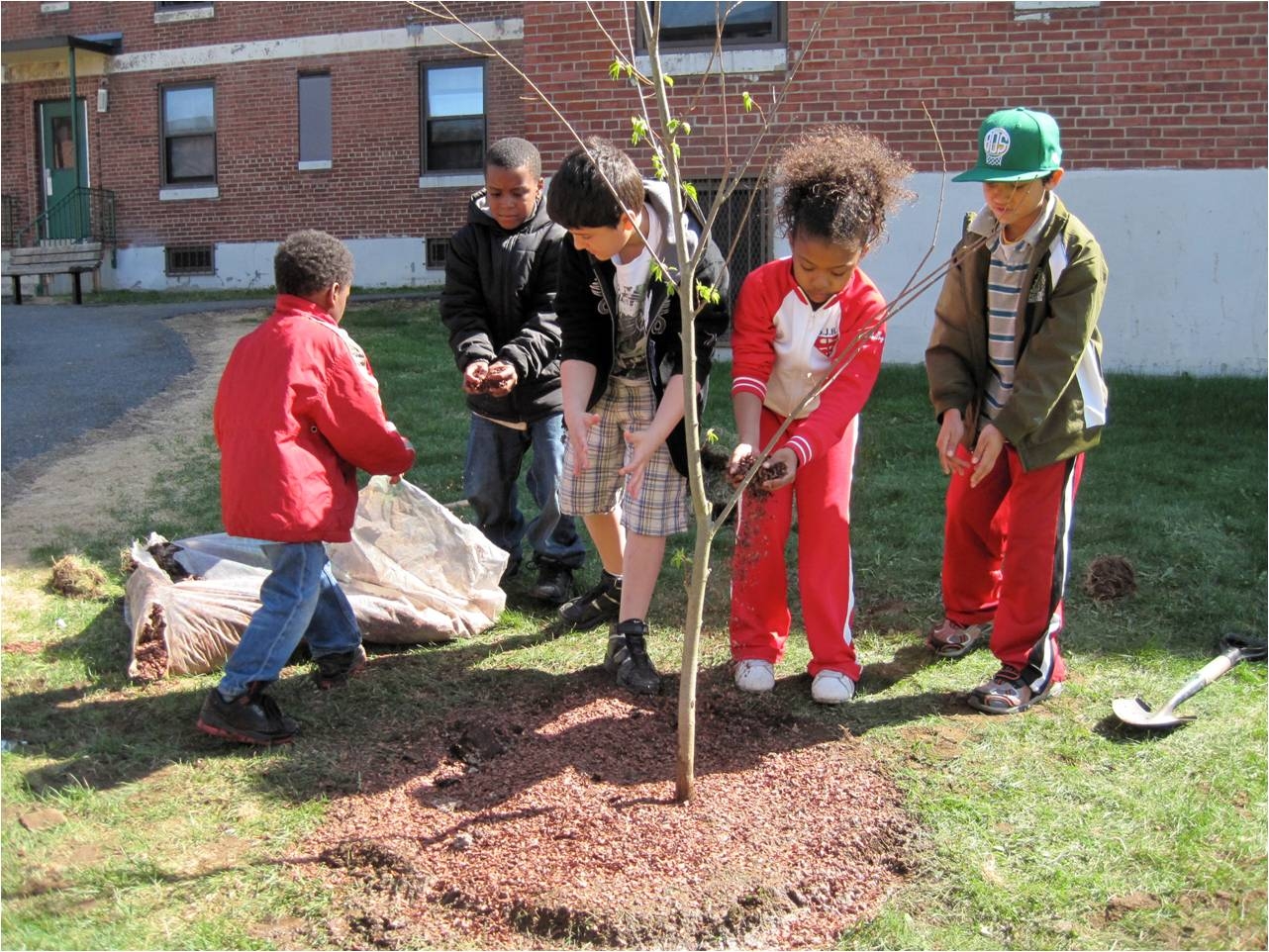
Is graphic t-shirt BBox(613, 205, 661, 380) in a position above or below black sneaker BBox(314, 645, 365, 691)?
above

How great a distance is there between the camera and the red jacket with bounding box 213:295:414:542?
3408 mm

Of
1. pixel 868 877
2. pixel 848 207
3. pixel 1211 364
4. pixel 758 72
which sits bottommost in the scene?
pixel 868 877

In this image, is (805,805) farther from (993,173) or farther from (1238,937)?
(993,173)

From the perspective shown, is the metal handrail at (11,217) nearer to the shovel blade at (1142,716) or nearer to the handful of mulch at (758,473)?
the handful of mulch at (758,473)

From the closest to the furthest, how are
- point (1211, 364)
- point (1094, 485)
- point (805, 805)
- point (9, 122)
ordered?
point (805, 805) < point (1094, 485) < point (1211, 364) < point (9, 122)

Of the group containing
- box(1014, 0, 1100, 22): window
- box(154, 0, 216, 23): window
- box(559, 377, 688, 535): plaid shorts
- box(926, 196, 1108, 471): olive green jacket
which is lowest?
box(559, 377, 688, 535): plaid shorts

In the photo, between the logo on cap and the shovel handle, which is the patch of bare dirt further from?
the shovel handle

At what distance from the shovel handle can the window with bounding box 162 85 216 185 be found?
19.6 m

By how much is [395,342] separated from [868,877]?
9.38 m

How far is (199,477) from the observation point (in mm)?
6758

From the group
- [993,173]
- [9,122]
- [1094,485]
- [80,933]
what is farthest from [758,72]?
[9,122]

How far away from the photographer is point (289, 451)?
3.43m

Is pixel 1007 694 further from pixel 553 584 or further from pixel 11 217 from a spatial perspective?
pixel 11 217

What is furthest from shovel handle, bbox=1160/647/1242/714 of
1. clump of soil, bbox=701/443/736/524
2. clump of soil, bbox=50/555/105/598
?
clump of soil, bbox=50/555/105/598
